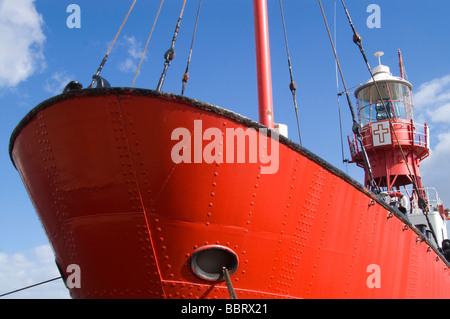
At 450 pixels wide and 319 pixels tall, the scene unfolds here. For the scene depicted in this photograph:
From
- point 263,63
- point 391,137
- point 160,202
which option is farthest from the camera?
point 391,137

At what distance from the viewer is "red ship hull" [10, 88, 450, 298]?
4848 millimetres

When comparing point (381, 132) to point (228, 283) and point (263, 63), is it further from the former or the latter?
point (228, 283)

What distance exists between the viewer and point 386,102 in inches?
762

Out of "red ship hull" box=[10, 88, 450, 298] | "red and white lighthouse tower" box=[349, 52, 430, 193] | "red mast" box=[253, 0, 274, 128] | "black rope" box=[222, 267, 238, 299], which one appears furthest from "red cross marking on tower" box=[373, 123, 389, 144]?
"black rope" box=[222, 267, 238, 299]

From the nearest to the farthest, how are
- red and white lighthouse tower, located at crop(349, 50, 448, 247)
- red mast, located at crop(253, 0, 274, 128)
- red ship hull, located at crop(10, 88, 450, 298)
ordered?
1. red ship hull, located at crop(10, 88, 450, 298)
2. red mast, located at crop(253, 0, 274, 128)
3. red and white lighthouse tower, located at crop(349, 50, 448, 247)

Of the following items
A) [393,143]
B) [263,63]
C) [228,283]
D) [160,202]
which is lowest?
[228,283]

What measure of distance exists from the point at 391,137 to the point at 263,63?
11574mm

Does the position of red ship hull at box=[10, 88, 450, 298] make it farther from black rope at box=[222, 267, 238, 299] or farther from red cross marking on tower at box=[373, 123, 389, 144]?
red cross marking on tower at box=[373, 123, 389, 144]

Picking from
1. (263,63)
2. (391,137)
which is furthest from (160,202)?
(391,137)

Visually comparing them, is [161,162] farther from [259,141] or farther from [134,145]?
[259,141]

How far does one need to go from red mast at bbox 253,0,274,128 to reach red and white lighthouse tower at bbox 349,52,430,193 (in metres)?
11.0

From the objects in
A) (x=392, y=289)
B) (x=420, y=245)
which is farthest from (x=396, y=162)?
(x=392, y=289)

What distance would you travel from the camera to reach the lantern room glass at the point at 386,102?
19.1 m

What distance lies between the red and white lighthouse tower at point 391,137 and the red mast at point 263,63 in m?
11.0
